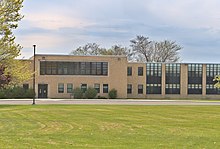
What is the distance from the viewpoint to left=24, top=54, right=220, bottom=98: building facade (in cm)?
7731

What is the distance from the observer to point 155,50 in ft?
330

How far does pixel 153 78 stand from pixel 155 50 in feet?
54.2

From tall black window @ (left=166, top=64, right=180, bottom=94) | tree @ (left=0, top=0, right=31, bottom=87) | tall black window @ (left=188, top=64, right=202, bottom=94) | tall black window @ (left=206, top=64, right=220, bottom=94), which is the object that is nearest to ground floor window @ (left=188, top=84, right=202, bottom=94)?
tall black window @ (left=188, top=64, right=202, bottom=94)

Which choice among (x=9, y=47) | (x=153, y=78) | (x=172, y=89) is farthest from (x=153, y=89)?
(x=9, y=47)

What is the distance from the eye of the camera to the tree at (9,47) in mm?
36250

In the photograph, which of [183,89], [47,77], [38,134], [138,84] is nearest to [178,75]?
[183,89]

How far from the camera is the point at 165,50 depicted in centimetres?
10000

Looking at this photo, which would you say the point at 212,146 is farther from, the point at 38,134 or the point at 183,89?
the point at 183,89

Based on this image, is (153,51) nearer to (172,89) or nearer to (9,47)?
(172,89)

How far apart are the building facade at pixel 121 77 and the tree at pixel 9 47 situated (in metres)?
32.0

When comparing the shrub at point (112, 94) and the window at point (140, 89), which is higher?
the window at point (140, 89)

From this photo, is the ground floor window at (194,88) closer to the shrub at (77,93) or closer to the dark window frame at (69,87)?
the shrub at (77,93)

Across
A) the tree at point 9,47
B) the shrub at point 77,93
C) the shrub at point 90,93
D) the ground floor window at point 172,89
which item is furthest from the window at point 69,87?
the tree at point 9,47

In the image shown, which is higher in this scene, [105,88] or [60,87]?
[60,87]
